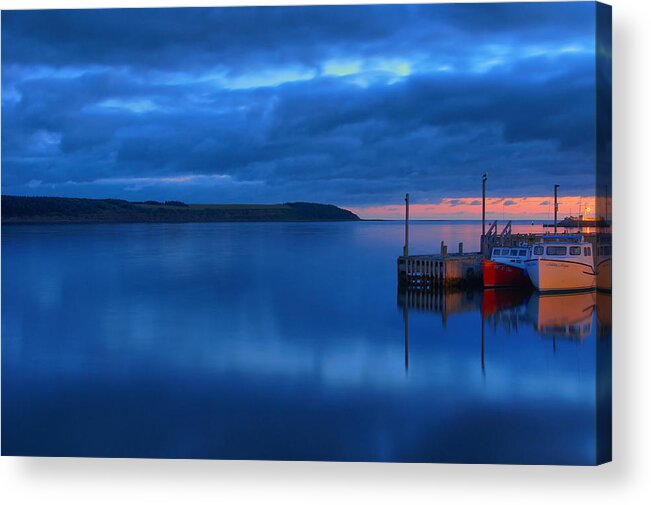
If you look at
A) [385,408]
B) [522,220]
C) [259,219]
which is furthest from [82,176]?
[522,220]

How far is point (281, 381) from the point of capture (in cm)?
783

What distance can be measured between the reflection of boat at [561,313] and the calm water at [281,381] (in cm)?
5

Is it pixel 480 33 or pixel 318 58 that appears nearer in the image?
pixel 480 33

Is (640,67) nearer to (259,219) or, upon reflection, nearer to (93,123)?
(259,219)

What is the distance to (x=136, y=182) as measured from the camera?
827cm

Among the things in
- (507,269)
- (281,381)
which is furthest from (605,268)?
(507,269)

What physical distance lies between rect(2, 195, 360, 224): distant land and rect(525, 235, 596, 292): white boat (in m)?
4.53

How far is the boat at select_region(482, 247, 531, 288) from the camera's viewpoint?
14.0 meters

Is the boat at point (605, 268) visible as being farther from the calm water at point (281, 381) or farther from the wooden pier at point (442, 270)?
the wooden pier at point (442, 270)

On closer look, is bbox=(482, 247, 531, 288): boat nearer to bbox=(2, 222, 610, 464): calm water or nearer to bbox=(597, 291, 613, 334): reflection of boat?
bbox=(2, 222, 610, 464): calm water

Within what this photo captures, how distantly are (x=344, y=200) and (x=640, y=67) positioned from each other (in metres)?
3.36

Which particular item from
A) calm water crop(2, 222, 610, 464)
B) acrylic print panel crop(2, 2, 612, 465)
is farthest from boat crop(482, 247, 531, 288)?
acrylic print panel crop(2, 2, 612, 465)

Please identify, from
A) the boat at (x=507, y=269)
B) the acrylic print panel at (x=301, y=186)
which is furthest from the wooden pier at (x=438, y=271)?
the acrylic print panel at (x=301, y=186)

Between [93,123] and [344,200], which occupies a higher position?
[93,123]
